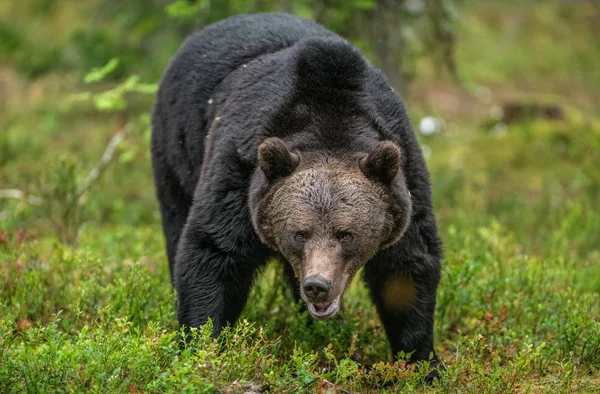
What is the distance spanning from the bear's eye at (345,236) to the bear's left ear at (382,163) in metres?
0.41

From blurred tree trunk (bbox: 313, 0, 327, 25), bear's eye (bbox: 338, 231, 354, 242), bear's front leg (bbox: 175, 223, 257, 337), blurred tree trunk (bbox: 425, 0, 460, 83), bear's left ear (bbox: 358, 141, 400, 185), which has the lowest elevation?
blurred tree trunk (bbox: 425, 0, 460, 83)

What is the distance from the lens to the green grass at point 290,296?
4.31m

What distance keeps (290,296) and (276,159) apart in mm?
2286

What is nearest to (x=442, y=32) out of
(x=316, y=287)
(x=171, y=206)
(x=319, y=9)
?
(x=319, y=9)

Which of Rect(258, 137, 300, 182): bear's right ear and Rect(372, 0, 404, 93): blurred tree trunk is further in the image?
Rect(372, 0, 404, 93): blurred tree trunk


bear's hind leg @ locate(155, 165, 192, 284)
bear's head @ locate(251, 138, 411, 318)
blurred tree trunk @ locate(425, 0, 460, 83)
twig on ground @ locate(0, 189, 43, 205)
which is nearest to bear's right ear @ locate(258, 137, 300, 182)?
bear's head @ locate(251, 138, 411, 318)

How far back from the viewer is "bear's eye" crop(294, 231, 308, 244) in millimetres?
4617

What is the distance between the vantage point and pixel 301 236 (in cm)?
464

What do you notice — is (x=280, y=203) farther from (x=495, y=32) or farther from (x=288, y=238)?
(x=495, y=32)

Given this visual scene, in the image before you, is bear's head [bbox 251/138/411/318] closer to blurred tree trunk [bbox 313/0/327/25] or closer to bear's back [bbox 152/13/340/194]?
bear's back [bbox 152/13/340/194]

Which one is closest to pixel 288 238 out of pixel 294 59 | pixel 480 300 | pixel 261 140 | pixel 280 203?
pixel 280 203

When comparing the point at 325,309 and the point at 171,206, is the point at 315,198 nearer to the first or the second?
the point at 325,309

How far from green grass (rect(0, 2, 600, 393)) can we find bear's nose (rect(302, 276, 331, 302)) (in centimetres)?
29

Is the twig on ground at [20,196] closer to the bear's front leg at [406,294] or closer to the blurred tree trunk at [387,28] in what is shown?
the blurred tree trunk at [387,28]
